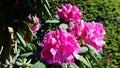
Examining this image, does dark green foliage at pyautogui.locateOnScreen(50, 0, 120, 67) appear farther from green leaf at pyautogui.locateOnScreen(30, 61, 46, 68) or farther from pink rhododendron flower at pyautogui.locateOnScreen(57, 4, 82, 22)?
green leaf at pyautogui.locateOnScreen(30, 61, 46, 68)

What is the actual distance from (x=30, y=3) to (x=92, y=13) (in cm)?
518

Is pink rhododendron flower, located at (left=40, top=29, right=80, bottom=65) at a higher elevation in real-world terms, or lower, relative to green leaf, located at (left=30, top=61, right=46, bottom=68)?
higher

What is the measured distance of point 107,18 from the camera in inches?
298

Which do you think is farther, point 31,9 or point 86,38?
point 86,38

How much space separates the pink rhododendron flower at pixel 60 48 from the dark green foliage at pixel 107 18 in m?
3.01

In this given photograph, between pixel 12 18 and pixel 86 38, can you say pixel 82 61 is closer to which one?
pixel 86 38

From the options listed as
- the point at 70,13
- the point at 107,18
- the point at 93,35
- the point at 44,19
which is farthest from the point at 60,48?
the point at 107,18

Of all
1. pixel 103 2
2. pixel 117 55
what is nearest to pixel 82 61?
pixel 117 55

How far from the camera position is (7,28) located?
2729mm

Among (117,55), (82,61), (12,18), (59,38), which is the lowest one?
(117,55)

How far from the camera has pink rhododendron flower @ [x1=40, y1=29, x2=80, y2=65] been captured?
9.03 ft

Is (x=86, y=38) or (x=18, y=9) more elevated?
(x=18, y=9)

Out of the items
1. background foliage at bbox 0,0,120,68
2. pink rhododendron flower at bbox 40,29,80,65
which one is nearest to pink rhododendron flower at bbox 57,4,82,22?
background foliage at bbox 0,0,120,68

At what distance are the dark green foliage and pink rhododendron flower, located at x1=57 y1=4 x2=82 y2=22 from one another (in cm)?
237
